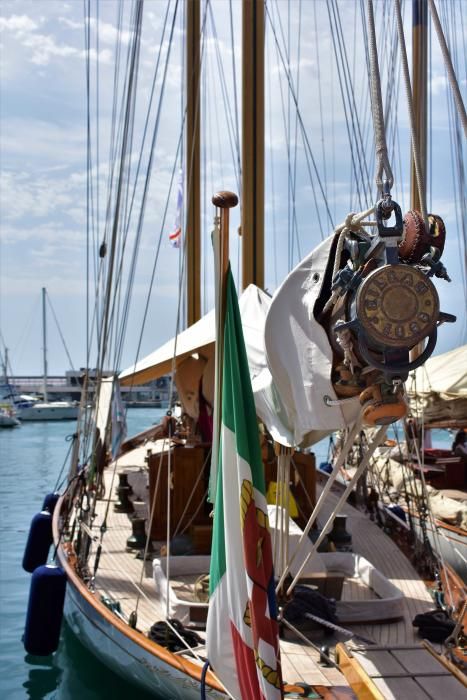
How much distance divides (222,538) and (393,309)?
1981 mm

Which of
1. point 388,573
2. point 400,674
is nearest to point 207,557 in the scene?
point 388,573

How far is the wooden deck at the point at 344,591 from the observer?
6.32m

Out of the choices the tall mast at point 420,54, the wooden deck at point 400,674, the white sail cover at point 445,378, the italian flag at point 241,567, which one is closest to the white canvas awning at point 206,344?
the italian flag at point 241,567

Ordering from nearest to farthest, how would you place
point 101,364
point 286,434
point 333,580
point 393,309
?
point 393,309
point 286,434
point 333,580
point 101,364

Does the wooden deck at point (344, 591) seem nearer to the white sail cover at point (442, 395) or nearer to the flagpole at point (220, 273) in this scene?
the flagpole at point (220, 273)

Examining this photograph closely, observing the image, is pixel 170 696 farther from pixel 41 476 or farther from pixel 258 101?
pixel 41 476

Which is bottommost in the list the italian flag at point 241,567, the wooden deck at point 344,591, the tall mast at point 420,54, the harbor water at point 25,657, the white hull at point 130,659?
the harbor water at point 25,657

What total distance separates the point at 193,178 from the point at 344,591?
10.9 meters

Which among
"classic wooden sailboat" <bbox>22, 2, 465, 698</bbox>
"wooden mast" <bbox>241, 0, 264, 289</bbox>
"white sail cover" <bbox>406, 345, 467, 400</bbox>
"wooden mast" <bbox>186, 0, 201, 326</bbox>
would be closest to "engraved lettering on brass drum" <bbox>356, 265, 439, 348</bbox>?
"classic wooden sailboat" <bbox>22, 2, 465, 698</bbox>

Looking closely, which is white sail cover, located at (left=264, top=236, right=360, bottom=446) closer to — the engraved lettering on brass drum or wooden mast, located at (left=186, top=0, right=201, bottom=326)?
the engraved lettering on brass drum

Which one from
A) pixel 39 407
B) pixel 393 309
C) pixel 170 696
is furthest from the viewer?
pixel 39 407

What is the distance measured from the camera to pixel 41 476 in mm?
34719

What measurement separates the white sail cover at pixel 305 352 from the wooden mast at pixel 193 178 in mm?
12163

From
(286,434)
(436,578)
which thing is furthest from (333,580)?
(286,434)
